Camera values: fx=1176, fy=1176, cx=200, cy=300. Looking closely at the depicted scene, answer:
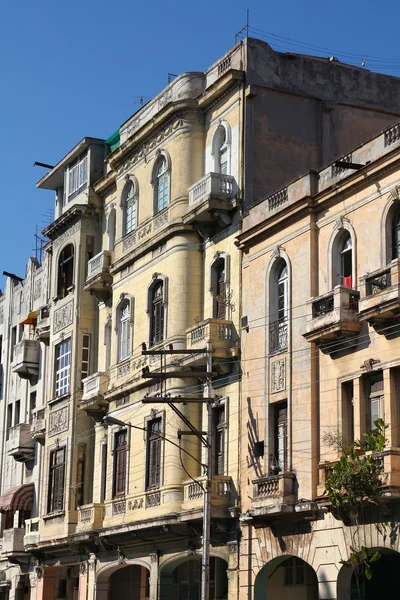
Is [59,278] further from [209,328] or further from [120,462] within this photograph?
[209,328]

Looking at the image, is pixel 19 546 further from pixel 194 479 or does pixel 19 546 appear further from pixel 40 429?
pixel 194 479

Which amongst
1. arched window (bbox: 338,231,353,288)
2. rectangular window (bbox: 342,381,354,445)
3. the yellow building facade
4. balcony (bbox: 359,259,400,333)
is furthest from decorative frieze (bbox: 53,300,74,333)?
balcony (bbox: 359,259,400,333)

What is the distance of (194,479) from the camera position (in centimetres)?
3288

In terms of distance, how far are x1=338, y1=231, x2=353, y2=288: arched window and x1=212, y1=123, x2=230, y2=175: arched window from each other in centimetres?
699

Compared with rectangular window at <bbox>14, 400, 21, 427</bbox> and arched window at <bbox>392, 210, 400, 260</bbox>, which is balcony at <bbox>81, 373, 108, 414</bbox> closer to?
rectangular window at <bbox>14, 400, 21, 427</bbox>

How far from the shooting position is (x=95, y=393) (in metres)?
40.3

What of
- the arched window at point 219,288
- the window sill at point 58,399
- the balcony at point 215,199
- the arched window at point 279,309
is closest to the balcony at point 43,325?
the window sill at point 58,399

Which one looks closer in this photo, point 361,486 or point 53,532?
point 361,486

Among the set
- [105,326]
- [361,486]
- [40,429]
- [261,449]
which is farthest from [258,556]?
[40,429]

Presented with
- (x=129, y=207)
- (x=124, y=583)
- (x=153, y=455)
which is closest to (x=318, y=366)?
(x=153, y=455)

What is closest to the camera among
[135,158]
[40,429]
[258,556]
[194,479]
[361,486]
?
[361,486]

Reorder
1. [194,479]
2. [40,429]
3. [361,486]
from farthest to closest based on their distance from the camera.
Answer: [40,429] → [194,479] → [361,486]

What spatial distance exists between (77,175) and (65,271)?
12.3ft

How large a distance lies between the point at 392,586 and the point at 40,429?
20.6 m
